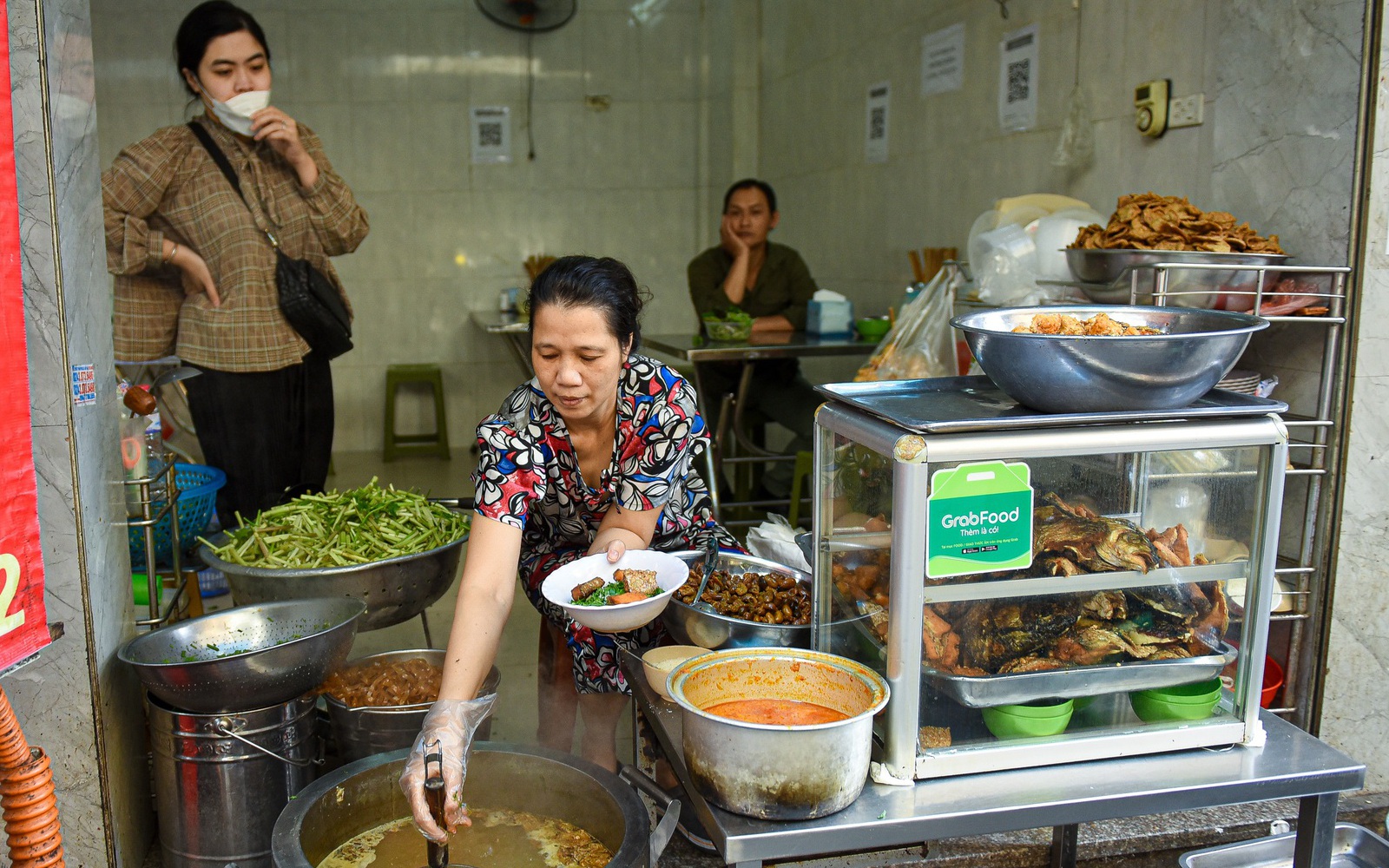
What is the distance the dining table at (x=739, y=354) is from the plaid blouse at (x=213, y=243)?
67.4 inches

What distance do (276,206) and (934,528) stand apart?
2953mm

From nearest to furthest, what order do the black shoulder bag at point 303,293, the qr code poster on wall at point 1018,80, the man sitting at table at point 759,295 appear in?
the black shoulder bag at point 303,293 < the qr code poster on wall at point 1018,80 < the man sitting at table at point 759,295

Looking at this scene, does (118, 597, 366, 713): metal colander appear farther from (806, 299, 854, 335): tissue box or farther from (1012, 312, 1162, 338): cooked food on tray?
(806, 299, 854, 335): tissue box

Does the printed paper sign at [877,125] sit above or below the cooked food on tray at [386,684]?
above

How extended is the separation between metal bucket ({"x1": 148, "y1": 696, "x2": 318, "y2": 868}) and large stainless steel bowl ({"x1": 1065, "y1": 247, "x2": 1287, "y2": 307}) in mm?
2236

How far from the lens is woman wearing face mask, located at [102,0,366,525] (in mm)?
3445

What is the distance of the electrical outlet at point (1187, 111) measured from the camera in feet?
10.5

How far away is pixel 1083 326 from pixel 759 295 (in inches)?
149

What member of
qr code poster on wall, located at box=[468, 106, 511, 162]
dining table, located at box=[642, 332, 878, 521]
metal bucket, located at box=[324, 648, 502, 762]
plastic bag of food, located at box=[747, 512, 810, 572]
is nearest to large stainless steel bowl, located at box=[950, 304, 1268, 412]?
plastic bag of food, located at box=[747, 512, 810, 572]

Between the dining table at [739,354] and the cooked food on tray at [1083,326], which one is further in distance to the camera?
the dining table at [739,354]

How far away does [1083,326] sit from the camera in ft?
5.59

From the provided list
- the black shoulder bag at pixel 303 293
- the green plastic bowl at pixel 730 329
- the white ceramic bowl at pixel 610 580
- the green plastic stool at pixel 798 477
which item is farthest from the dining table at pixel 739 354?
the white ceramic bowl at pixel 610 580

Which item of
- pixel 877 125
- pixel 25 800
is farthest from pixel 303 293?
pixel 877 125

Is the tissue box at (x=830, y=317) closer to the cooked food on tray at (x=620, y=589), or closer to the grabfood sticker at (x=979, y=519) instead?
the cooked food on tray at (x=620, y=589)
